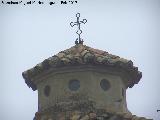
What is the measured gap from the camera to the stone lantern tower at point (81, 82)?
50.5ft

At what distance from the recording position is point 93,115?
48.1 ft

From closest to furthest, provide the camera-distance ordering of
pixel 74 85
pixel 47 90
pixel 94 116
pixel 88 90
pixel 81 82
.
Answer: pixel 94 116
pixel 88 90
pixel 81 82
pixel 74 85
pixel 47 90

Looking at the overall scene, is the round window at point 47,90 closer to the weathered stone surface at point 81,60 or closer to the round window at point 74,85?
the weathered stone surface at point 81,60

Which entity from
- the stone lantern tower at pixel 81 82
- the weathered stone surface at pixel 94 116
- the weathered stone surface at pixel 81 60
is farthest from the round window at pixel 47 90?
the weathered stone surface at pixel 94 116

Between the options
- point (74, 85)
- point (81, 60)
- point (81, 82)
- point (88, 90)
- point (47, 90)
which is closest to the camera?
point (81, 60)

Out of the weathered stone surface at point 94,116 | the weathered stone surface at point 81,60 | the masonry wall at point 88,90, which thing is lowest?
the weathered stone surface at point 94,116

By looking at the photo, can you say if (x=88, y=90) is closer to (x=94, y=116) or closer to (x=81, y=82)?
(x=81, y=82)

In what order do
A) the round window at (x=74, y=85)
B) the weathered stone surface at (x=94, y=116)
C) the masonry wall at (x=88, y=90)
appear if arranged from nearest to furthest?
1. the weathered stone surface at (x=94, y=116)
2. the masonry wall at (x=88, y=90)
3. the round window at (x=74, y=85)

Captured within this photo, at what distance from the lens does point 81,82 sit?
15.9 metres

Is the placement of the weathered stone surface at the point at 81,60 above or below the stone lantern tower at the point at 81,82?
above

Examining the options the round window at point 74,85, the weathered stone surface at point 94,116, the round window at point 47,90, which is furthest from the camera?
the round window at point 47,90

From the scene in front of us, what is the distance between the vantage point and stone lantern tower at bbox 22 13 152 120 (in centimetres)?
1540

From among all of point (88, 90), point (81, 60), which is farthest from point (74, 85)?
point (81, 60)

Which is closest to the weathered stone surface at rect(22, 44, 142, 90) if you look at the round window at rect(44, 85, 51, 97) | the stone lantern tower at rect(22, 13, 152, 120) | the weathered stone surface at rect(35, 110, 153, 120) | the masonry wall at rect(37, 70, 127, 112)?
the stone lantern tower at rect(22, 13, 152, 120)
